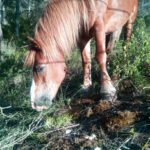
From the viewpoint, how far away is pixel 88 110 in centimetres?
439

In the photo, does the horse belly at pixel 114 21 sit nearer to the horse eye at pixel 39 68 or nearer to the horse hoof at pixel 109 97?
the horse hoof at pixel 109 97

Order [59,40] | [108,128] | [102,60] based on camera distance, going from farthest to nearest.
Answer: [102,60]
[59,40]
[108,128]

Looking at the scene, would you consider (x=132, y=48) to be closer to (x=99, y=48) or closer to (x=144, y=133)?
(x=99, y=48)

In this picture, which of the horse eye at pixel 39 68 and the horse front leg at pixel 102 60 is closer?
the horse eye at pixel 39 68

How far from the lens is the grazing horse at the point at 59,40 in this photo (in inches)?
179

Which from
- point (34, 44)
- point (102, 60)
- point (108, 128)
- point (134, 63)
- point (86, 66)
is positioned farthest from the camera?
point (86, 66)

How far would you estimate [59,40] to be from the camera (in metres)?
4.59

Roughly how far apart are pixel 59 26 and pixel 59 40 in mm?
153

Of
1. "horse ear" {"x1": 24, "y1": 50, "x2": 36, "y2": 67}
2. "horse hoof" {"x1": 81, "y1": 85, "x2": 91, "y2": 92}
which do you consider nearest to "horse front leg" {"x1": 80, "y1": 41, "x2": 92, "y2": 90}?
"horse hoof" {"x1": 81, "y1": 85, "x2": 91, "y2": 92}

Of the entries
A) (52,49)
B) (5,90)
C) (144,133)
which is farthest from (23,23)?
(144,133)

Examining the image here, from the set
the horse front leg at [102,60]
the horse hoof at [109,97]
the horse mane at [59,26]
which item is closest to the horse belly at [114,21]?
the horse front leg at [102,60]

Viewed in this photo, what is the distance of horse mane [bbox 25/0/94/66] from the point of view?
453 centimetres

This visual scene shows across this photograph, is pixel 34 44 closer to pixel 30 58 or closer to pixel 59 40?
pixel 30 58

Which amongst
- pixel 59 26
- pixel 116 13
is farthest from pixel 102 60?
pixel 116 13
